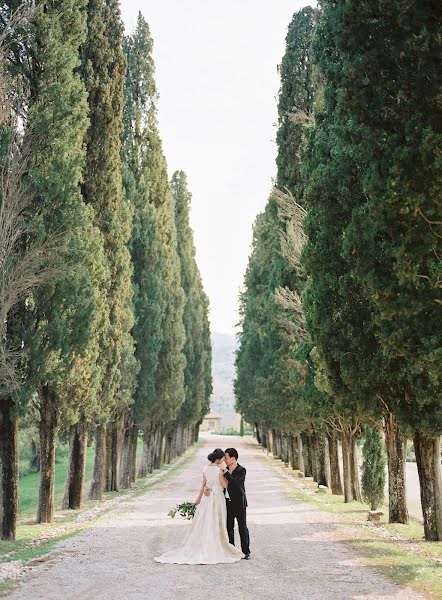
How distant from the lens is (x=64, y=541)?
1296 cm

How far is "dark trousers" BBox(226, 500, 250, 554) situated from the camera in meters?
10.9

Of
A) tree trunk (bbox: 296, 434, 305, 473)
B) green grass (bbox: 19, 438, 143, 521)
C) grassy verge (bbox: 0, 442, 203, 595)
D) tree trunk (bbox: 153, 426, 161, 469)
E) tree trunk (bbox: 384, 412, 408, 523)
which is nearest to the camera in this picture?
grassy verge (bbox: 0, 442, 203, 595)

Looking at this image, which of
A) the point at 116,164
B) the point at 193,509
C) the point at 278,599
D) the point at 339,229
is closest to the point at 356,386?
the point at 339,229

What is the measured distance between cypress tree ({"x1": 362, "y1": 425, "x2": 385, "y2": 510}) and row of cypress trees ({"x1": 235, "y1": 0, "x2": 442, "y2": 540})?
13 cm

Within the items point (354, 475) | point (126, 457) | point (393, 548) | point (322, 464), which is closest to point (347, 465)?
point (354, 475)

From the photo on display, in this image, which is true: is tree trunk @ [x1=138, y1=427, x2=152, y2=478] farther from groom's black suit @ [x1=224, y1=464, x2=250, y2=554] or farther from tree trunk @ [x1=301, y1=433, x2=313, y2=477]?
groom's black suit @ [x1=224, y1=464, x2=250, y2=554]

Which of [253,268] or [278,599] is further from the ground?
[253,268]

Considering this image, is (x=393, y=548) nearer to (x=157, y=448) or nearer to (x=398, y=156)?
(x=398, y=156)

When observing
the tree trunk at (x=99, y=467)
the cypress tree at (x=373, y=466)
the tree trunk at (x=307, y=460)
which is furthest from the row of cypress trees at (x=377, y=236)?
the tree trunk at (x=307, y=460)

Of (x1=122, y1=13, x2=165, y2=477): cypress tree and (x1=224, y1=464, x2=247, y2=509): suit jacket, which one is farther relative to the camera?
(x1=122, y1=13, x2=165, y2=477): cypress tree

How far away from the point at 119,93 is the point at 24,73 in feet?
20.5

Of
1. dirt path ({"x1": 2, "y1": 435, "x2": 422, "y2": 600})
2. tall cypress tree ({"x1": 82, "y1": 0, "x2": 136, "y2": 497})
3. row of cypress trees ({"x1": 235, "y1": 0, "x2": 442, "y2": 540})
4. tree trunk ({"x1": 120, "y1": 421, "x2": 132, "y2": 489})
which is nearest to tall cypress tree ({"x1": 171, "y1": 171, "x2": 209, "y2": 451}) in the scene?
tree trunk ({"x1": 120, "y1": 421, "x2": 132, "y2": 489})

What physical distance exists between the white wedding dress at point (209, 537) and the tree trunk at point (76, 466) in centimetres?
939

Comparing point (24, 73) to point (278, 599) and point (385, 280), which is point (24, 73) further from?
point (278, 599)
